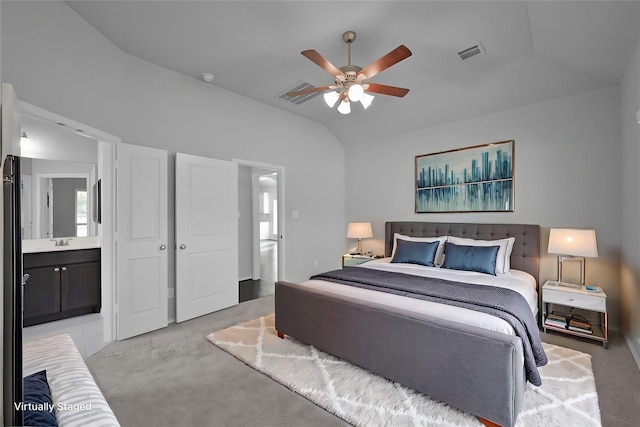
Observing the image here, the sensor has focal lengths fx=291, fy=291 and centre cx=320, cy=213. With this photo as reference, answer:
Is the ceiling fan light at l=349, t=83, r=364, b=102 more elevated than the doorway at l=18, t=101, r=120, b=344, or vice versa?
the ceiling fan light at l=349, t=83, r=364, b=102

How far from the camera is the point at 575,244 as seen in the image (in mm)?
2916

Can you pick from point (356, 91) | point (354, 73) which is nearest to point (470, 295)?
point (356, 91)

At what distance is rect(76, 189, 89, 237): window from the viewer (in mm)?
3900

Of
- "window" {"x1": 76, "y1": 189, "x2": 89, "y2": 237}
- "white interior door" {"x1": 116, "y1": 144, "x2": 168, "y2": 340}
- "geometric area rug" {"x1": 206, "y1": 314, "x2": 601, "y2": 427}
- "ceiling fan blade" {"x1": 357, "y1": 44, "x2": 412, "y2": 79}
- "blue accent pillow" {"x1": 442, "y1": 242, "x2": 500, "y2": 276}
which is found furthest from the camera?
"window" {"x1": 76, "y1": 189, "x2": 89, "y2": 237}

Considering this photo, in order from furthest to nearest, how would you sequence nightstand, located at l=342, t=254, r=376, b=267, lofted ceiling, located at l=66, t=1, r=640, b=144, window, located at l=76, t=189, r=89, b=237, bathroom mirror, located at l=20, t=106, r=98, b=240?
nightstand, located at l=342, t=254, r=376, b=267, window, located at l=76, t=189, r=89, b=237, bathroom mirror, located at l=20, t=106, r=98, b=240, lofted ceiling, located at l=66, t=1, r=640, b=144

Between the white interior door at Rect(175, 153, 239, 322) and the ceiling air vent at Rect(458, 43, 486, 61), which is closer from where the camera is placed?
the ceiling air vent at Rect(458, 43, 486, 61)

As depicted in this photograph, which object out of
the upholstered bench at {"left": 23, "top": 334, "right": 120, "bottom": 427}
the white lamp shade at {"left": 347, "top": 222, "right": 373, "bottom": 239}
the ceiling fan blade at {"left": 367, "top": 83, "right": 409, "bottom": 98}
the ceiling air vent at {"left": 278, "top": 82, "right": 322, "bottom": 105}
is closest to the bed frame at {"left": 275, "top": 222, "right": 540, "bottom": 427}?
the upholstered bench at {"left": 23, "top": 334, "right": 120, "bottom": 427}

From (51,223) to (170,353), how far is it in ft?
8.62

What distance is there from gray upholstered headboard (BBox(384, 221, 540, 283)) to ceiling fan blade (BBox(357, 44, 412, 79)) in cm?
263

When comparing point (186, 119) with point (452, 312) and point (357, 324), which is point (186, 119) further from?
point (452, 312)

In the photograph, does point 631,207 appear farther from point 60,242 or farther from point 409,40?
point 60,242

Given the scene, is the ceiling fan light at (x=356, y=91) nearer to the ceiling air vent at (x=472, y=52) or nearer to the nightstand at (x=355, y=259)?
the ceiling air vent at (x=472, y=52)

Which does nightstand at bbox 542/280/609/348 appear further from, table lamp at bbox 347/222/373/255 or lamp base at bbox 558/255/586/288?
table lamp at bbox 347/222/373/255

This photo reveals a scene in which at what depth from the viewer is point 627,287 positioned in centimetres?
278
